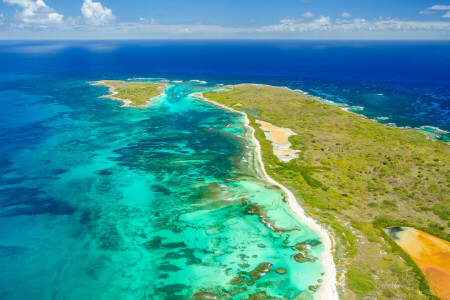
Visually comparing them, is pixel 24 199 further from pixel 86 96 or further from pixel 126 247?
pixel 86 96

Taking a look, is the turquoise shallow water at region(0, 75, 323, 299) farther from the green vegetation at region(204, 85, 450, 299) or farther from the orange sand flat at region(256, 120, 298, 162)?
the orange sand flat at region(256, 120, 298, 162)

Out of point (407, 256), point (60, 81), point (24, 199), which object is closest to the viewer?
point (407, 256)

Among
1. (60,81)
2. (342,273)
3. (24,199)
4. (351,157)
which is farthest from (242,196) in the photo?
(60,81)

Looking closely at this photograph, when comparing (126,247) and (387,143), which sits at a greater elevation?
(387,143)

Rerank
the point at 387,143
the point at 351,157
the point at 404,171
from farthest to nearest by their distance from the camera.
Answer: the point at 387,143, the point at 351,157, the point at 404,171

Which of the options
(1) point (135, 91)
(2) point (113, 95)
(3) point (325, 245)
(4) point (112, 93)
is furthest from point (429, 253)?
(4) point (112, 93)

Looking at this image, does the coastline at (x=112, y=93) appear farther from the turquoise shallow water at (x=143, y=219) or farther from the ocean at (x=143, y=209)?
the turquoise shallow water at (x=143, y=219)

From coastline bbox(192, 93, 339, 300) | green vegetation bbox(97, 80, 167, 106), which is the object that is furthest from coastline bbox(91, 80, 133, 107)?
coastline bbox(192, 93, 339, 300)
